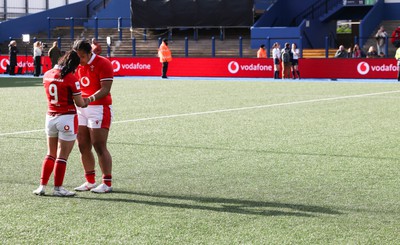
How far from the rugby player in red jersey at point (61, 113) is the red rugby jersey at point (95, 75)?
33cm

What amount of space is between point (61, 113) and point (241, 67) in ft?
104

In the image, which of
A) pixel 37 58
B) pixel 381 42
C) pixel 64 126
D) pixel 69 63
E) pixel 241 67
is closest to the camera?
pixel 69 63

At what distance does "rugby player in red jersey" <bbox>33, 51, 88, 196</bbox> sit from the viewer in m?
8.73

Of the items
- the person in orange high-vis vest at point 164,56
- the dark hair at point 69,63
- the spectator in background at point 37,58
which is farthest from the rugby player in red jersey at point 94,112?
the spectator in background at point 37,58

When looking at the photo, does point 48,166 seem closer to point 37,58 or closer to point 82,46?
point 82,46

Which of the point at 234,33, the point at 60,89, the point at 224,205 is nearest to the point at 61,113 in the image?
the point at 60,89

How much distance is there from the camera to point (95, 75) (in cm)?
921

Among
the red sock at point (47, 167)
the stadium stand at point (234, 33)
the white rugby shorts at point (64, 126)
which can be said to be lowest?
the red sock at point (47, 167)

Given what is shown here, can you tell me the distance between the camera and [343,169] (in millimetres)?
10781

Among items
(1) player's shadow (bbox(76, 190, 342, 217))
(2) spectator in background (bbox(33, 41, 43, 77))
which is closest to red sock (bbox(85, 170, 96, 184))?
(1) player's shadow (bbox(76, 190, 342, 217))

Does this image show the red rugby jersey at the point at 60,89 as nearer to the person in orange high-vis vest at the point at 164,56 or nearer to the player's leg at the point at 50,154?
the player's leg at the point at 50,154

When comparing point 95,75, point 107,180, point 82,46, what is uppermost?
point 82,46

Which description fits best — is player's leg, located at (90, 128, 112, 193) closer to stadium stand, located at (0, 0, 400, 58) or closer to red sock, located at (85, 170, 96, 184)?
red sock, located at (85, 170, 96, 184)

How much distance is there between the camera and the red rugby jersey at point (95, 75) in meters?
9.16
